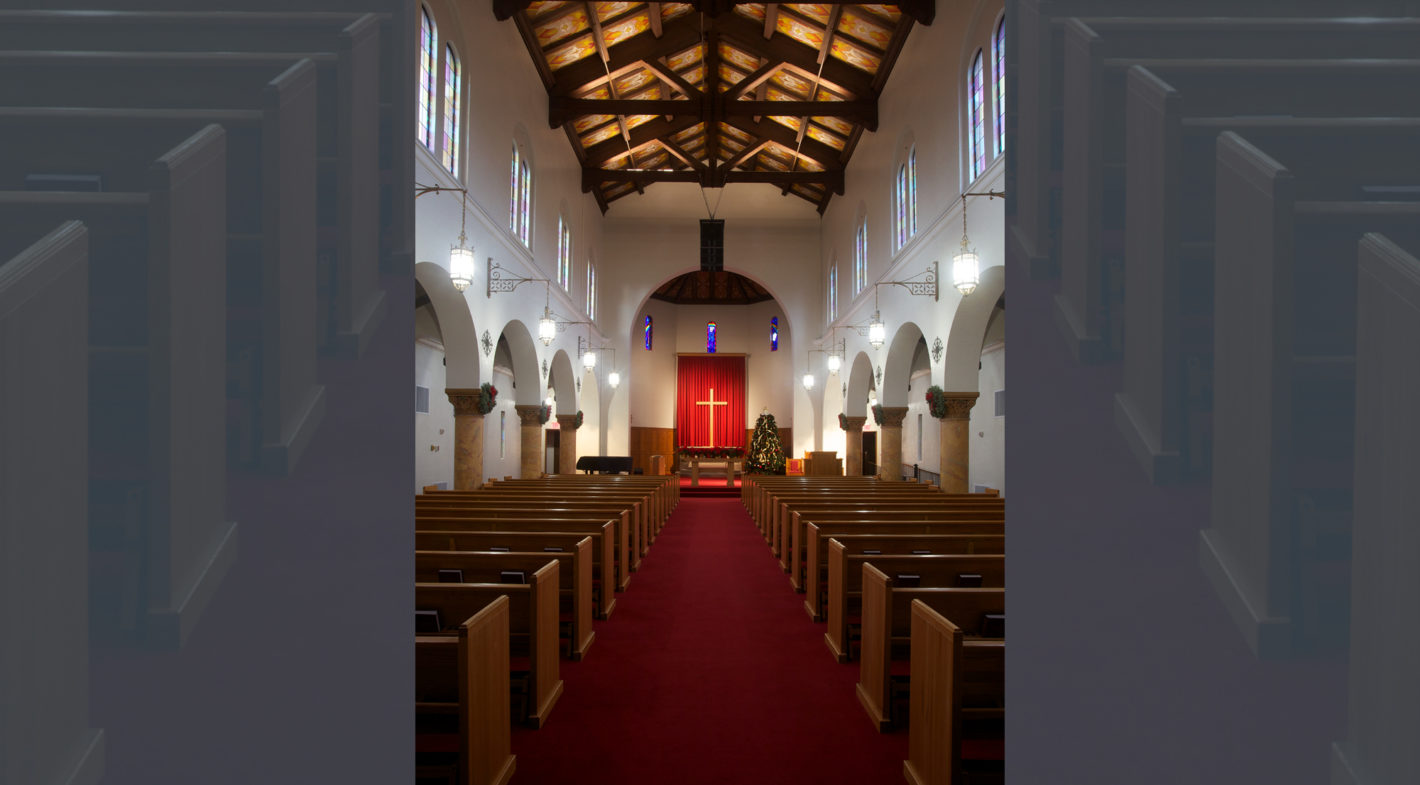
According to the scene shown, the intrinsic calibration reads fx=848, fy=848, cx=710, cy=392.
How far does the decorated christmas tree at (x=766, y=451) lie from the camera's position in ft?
70.2

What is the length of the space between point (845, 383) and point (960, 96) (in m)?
9.28

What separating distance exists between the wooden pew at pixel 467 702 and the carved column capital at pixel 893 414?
1218 cm

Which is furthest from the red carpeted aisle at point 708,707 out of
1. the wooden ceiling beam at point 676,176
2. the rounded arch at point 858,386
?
the wooden ceiling beam at point 676,176

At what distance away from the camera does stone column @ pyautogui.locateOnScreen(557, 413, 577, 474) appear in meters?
19.6
